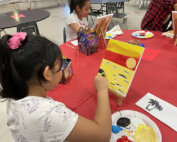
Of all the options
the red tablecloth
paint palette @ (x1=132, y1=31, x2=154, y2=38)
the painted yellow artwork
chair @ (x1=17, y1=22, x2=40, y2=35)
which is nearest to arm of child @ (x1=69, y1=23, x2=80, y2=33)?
the red tablecloth

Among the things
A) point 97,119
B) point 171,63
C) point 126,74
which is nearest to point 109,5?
point 171,63

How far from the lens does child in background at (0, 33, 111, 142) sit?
0.60 meters

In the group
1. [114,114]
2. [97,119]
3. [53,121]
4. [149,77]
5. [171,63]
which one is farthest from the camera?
[171,63]

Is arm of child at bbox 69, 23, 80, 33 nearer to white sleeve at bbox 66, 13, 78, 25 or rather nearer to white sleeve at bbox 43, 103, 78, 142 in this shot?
white sleeve at bbox 66, 13, 78, 25

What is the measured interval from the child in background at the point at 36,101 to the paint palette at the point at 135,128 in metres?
0.08

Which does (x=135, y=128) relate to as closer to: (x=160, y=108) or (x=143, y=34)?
(x=160, y=108)

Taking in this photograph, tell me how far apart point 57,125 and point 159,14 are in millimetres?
2059

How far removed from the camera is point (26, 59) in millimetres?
611

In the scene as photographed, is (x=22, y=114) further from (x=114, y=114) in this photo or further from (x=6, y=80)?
(x=114, y=114)

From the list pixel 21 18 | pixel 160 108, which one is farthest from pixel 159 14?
pixel 21 18

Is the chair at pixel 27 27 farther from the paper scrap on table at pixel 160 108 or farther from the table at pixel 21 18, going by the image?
the paper scrap on table at pixel 160 108

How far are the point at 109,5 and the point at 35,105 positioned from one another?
358 centimetres

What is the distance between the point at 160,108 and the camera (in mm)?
832

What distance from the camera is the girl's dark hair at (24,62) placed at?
2.02 feet
